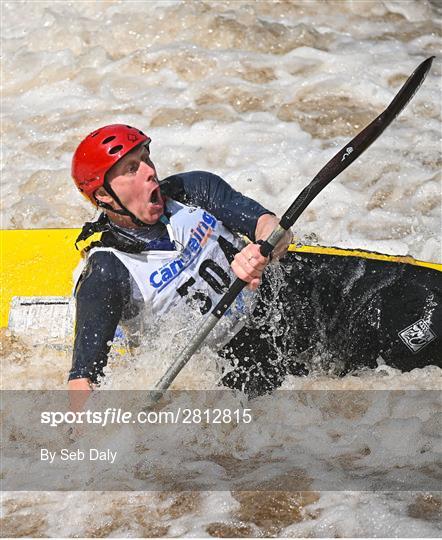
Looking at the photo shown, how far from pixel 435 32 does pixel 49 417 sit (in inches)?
157

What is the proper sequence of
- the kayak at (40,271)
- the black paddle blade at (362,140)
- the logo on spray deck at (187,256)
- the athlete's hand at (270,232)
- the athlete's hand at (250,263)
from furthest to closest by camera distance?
the kayak at (40,271) → the logo on spray deck at (187,256) → the athlete's hand at (270,232) → the athlete's hand at (250,263) → the black paddle blade at (362,140)

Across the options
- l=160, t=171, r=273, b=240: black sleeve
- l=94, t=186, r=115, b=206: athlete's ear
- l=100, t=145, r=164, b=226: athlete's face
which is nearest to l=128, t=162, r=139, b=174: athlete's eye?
l=100, t=145, r=164, b=226: athlete's face

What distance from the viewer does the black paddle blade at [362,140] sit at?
2.72 m

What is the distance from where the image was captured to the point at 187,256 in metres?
3.21

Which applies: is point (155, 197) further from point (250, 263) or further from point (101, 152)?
point (250, 263)

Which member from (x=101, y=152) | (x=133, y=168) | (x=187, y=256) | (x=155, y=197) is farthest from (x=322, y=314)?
(x=101, y=152)

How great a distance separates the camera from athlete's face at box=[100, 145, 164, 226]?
3.06m

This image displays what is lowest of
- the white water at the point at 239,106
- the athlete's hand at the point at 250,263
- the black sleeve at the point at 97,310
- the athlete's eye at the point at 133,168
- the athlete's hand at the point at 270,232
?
the white water at the point at 239,106

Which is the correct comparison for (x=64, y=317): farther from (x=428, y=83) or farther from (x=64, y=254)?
(x=428, y=83)

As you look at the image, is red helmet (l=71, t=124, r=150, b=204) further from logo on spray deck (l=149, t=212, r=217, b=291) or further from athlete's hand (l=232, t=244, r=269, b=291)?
athlete's hand (l=232, t=244, r=269, b=291)

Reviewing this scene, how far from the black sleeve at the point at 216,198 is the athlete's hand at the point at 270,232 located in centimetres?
5

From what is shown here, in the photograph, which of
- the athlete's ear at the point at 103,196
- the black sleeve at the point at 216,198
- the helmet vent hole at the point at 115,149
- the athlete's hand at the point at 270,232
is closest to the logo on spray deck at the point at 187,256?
the black sleeve at the point at 216,198

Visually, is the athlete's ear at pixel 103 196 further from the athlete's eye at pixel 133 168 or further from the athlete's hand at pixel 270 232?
the athlete's hand at pixel 270 232

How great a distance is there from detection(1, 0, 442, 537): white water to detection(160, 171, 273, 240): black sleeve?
57cm
